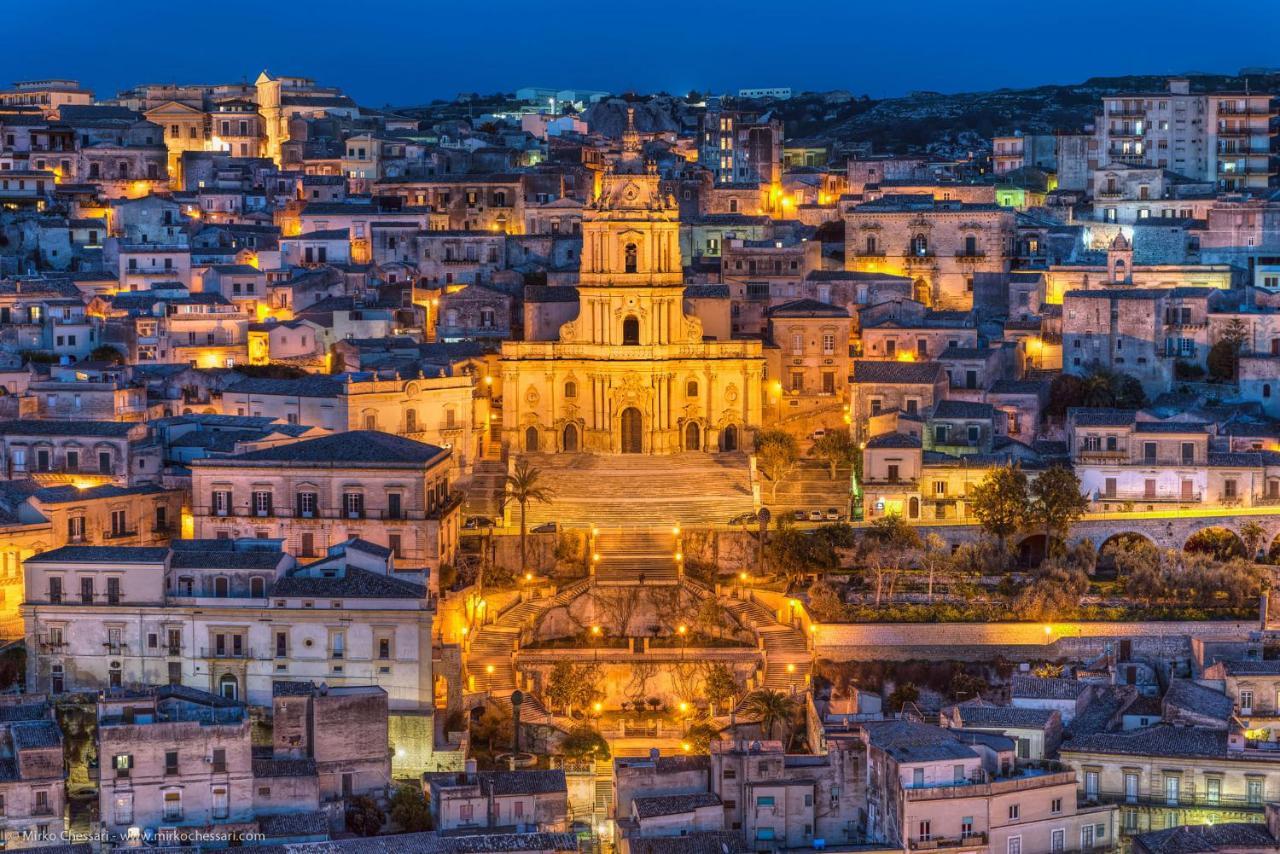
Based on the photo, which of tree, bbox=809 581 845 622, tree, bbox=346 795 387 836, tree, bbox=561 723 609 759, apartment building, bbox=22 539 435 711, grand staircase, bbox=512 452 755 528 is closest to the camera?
tree, bbox=346 795 387 836

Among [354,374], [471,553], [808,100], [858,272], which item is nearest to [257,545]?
[471,553]

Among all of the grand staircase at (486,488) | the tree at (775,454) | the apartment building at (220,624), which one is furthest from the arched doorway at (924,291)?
the apartment building at (220,624)

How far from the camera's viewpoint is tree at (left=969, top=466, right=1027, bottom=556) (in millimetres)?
62531

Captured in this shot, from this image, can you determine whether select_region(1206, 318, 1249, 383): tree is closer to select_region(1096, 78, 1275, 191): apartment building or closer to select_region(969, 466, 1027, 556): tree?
select_region(969, 466, 1027, 556): tree

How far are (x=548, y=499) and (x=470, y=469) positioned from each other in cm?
458

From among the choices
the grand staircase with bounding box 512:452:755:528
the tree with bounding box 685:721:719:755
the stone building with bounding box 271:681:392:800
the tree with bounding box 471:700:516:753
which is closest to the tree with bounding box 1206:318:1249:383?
the grand staircase with bounding box 512:452:755:528

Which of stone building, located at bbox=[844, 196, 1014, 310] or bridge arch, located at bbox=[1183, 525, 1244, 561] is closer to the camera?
bridge arch, located at bbox=[1183, 525, 1244, 561]

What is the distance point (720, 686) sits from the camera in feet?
185

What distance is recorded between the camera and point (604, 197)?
7319cm

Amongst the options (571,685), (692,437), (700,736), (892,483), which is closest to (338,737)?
(571,685)

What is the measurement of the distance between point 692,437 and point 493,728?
1857 centimetres

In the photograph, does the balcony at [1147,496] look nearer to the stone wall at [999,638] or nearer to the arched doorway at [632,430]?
the stone wall at [999,638]

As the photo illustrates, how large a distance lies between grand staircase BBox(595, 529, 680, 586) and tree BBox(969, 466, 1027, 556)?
23.8 ft

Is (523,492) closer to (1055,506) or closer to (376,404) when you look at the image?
(376,404)
